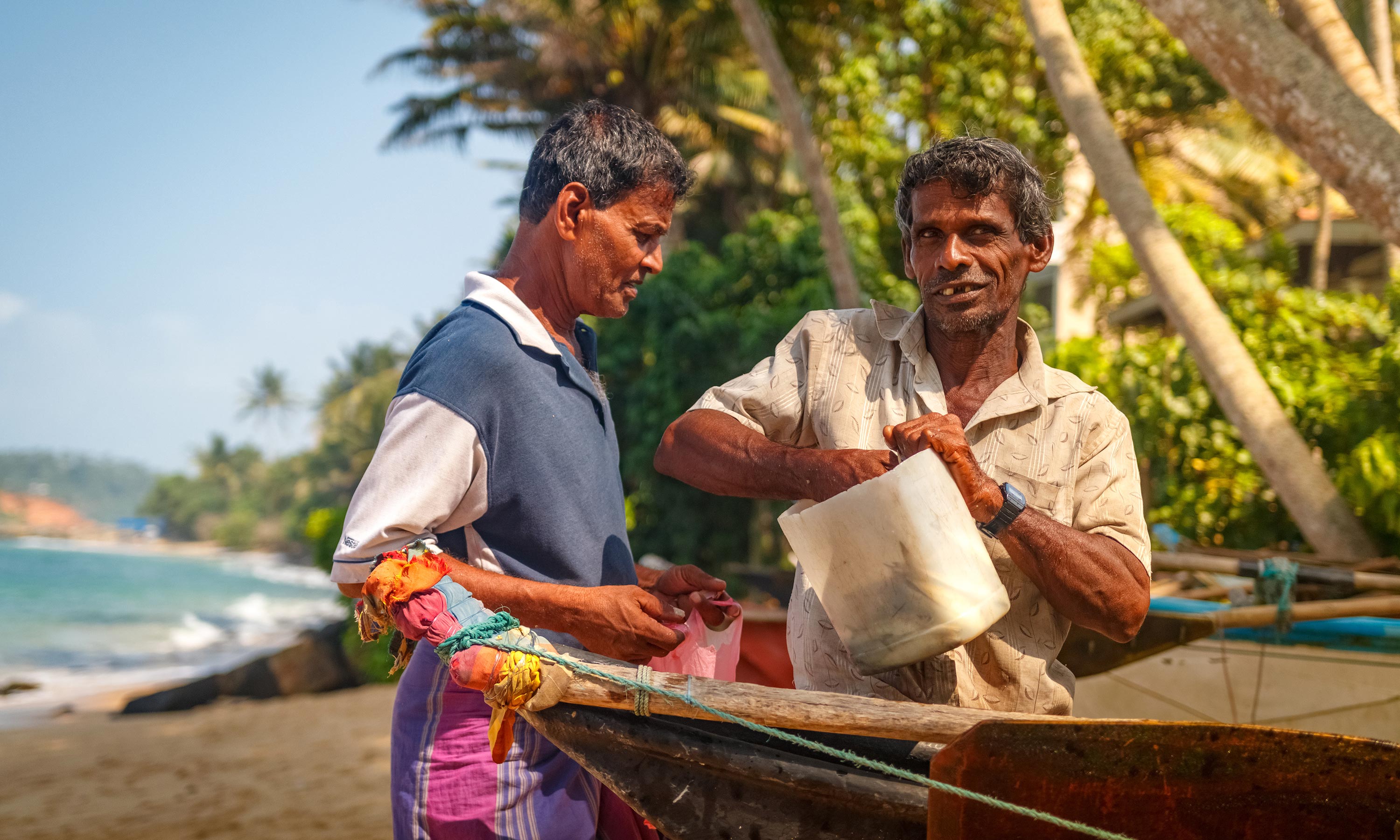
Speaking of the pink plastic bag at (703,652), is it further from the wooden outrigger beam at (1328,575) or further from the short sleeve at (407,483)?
the wooden outrigger beam at (1328,575)

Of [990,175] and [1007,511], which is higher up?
[990,175]

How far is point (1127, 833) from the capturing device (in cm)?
139

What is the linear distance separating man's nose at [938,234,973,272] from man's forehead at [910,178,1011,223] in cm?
5

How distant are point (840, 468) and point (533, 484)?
52 cm

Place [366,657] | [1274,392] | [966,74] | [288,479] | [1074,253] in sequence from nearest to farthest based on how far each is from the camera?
1. [1274,392]
2. [966,74]
3. [1074,253]
4. [366,657]
5. [288,479]

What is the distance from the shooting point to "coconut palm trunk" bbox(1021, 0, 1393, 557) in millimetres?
5840

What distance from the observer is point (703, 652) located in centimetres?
199

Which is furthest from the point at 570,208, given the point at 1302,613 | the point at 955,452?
the point at 1302,613

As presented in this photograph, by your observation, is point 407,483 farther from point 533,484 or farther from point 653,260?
point 653,260

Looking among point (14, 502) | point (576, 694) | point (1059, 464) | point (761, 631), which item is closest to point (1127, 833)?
point (1059, 464)

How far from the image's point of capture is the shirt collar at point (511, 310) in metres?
1.78

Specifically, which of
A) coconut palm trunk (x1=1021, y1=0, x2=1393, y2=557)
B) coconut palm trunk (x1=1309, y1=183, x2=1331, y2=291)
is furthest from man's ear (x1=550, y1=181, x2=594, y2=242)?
coconut palm trunk (x1=1309, y1=183, x2=1331, y2=291)

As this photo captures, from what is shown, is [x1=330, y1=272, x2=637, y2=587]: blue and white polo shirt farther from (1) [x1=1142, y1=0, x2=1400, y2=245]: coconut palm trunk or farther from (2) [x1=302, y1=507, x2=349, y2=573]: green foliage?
(2) [x1=302, y1=507, x2=349, y2=573]: green foliage

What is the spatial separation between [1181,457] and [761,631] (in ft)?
16.6
